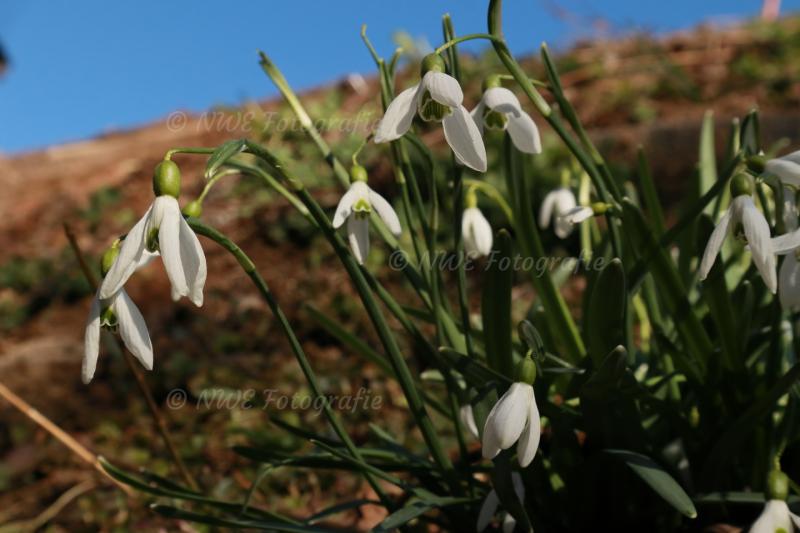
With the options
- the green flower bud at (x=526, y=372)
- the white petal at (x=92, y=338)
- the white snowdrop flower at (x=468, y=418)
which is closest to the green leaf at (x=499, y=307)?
the white snowdrop flower at (x=468, y=418)

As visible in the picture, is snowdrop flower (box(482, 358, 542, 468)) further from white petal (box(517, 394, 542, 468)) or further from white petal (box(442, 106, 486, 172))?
white petal (box(442, 106, 486, 172))

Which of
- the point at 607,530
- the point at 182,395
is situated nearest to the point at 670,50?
the point at 182,395

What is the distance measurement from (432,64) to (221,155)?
31 centimetres

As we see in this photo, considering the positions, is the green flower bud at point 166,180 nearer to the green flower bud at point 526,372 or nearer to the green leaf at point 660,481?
the green flower bud at point 526,372

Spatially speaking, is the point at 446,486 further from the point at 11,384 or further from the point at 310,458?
the point at 11,384

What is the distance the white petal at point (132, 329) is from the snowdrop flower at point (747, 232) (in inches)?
27.4

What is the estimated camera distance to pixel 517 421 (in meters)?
1.04

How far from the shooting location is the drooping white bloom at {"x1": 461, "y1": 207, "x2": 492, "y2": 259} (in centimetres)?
163

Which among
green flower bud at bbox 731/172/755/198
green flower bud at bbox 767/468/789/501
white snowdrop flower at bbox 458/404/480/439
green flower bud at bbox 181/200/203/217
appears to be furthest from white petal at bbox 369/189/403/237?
green flower bud at bbox 767/468/789/501

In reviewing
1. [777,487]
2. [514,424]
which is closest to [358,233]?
[514,424]

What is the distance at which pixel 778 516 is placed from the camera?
1.17 m

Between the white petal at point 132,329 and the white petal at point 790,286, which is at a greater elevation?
the white petal at point 132,329

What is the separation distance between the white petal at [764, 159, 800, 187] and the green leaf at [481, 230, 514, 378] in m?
0.37

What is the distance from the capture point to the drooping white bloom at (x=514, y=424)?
1.04 m
